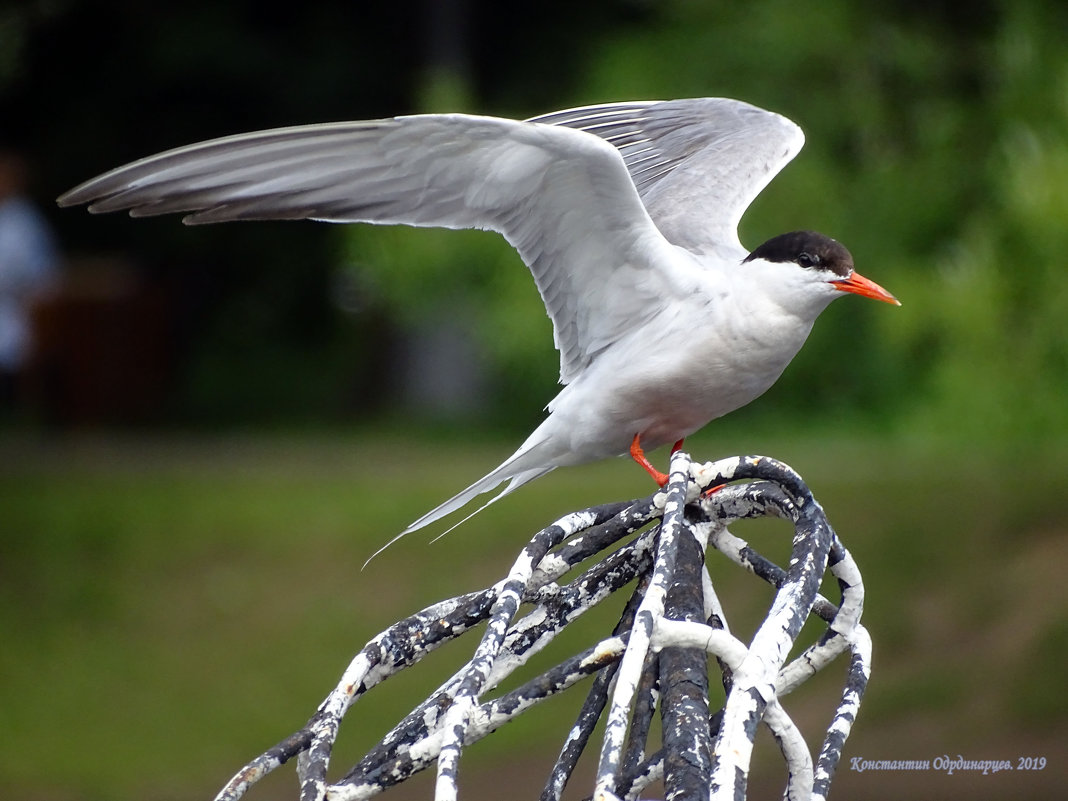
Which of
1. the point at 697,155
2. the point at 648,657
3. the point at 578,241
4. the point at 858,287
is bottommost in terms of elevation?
the point at 648,657

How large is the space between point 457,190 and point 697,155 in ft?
4.36

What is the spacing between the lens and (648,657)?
5.80ft

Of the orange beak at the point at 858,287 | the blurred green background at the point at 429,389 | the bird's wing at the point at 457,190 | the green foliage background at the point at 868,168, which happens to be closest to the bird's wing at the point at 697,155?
the bird's wing at the point at 457,190

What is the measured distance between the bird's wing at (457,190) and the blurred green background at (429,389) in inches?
116

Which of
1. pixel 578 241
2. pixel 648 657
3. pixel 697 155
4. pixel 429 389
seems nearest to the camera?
pixel 648 657

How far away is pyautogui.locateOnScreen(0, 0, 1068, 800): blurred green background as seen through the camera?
21.6ft

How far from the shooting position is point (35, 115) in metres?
11.6

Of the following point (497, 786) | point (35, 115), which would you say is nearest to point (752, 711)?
point (497, 786)

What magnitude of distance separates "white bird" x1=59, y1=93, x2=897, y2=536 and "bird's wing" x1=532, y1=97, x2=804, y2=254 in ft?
0.07

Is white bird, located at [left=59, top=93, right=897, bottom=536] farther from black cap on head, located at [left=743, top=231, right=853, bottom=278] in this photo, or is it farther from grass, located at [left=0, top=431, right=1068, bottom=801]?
grass, located at [left=0, top=431, right=1068, bottom=801]

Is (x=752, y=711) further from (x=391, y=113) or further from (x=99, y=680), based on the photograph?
(x=391, y=113)

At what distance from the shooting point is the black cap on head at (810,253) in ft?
10.6

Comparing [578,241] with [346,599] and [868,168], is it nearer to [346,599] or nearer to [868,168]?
[346,599]

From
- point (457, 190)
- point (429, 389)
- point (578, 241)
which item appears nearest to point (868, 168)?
point (429, 389)
